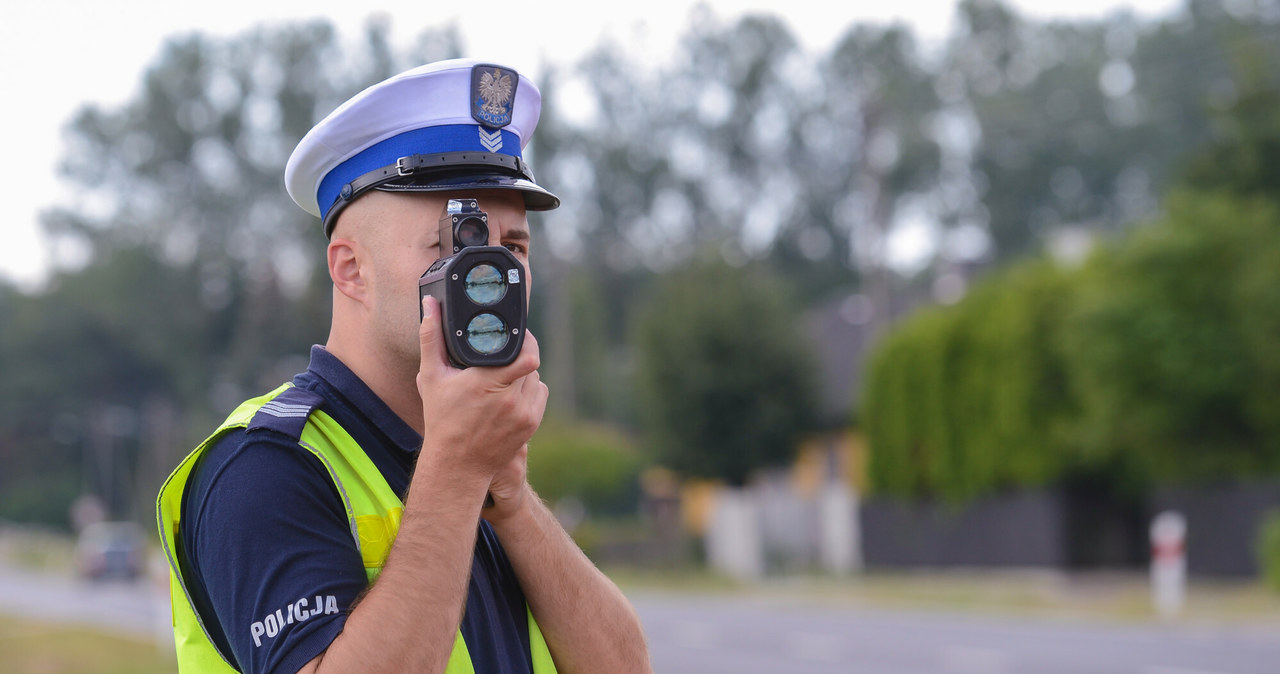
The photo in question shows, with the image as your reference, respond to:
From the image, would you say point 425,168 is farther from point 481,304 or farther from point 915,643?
point 915,643

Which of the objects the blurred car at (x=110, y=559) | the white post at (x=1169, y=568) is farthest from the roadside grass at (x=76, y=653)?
the blurred car at (x=110, y=559)

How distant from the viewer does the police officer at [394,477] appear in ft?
5.74

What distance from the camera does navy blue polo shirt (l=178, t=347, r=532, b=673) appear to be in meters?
1.73

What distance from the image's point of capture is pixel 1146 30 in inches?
2502

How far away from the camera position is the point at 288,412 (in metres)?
1.91

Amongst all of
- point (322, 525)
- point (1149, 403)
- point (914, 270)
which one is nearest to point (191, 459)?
point (322, 525)

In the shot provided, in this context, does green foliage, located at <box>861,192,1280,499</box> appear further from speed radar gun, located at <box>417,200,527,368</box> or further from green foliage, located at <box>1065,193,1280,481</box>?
speed radar gun, located at <box>417,200,527,368</box>

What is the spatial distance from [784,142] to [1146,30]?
630 inches

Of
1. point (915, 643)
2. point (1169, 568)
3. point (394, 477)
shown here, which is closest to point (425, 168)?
point (394, 477)

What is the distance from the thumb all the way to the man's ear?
10.6 inches

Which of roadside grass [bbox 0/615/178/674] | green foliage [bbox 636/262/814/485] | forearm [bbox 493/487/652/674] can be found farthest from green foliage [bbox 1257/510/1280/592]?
forearm [bbox 493/487/652/674]

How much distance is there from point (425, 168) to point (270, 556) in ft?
1.79

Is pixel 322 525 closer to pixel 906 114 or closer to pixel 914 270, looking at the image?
pixel 906 114

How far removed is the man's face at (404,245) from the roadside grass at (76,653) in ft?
46.5
